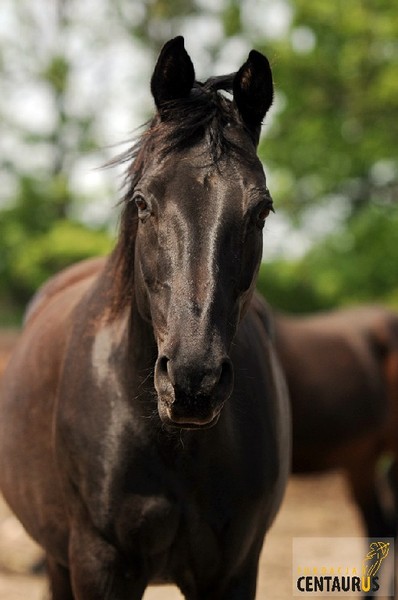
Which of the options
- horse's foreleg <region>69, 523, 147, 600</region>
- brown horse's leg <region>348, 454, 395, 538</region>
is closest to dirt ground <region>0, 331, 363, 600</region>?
brown horse's leg <region>348, 454, 395, 538</region>

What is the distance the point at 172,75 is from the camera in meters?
2.91

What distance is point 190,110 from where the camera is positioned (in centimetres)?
285

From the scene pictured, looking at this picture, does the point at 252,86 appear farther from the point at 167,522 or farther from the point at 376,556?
the point at 376,556

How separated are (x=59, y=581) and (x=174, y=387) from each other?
1855 mm

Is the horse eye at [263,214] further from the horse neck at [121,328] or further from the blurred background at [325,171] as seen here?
the blurred background at [325,171]

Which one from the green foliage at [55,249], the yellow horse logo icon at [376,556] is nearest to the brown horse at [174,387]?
the yellow horse logo icon at [376,556]

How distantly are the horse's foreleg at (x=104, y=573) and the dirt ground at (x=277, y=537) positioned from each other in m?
1.59

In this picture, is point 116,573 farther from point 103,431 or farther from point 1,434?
point 1,434

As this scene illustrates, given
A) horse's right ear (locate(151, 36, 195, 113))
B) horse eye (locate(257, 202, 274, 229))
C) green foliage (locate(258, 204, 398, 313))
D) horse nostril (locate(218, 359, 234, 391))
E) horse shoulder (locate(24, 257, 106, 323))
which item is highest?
horse's right ear (locate(151, 36, 195, 113))

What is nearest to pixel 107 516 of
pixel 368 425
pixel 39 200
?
pixel 368 425

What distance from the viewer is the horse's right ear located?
2857mm

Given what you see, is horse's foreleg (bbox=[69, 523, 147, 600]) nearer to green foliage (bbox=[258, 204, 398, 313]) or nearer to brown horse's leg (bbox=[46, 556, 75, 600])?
brown horse's leg (bbox=[46, 556, 75, 600])

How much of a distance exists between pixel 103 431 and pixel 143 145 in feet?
3.01

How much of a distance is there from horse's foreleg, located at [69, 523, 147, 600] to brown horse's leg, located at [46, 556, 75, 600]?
79 centimetres
